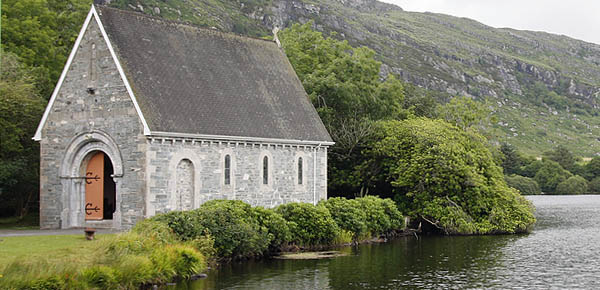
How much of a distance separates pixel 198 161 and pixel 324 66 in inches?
829

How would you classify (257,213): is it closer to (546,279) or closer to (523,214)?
(546,279)

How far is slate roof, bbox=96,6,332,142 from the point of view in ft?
119

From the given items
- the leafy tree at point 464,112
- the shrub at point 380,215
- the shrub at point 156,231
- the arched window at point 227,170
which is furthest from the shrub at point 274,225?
the leafy tree at point 464,112

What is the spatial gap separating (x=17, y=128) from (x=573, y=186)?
117985mm

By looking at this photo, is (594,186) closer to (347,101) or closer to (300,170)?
(347,101)

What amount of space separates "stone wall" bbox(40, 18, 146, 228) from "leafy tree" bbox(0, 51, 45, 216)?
2091 millimetres

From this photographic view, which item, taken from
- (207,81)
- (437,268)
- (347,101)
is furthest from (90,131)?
(347,101)

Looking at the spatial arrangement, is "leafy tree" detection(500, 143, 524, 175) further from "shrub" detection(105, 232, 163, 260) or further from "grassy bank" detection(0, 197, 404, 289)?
"shrub" detection(105, 232, 163, 260)

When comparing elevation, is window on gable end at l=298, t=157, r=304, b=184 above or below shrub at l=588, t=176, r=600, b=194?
above

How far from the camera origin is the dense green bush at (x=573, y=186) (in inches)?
5394

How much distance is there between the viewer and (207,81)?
4012 cm

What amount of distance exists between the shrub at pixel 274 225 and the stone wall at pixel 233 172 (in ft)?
13.4

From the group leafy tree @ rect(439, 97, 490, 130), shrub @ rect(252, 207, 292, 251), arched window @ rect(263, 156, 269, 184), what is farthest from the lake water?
leafy tree @ rect(439, 97, 490, 130)

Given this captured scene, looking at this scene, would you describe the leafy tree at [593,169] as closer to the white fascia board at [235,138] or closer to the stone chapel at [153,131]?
the white fascia board at [235,138]
